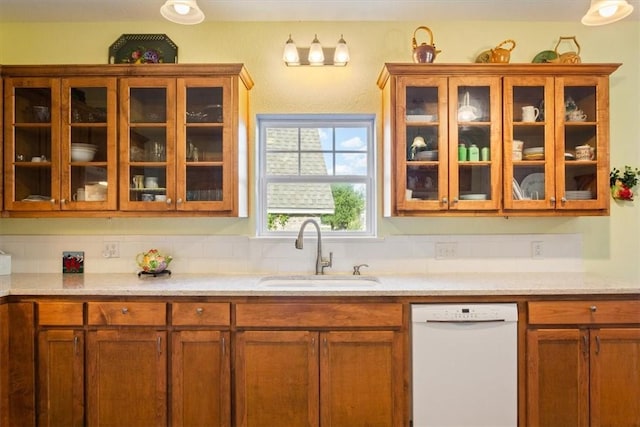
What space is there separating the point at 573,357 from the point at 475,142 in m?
1.30

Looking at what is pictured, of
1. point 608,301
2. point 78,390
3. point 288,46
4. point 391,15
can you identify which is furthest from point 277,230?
point 608,301

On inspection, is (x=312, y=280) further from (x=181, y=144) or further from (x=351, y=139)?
(x=181, y=144)

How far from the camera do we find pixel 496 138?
7.45 feet

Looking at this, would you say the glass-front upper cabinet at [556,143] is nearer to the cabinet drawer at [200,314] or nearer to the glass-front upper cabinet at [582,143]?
the glass-front upper cabinet at [582,143]

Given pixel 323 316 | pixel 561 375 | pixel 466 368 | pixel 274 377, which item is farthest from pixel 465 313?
pixel 274 377

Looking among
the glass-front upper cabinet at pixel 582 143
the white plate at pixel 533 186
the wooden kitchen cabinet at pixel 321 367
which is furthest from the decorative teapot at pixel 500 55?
the wooden kitchen cabinet at pixel 321 367

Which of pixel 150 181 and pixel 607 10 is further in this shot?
pixel 150 181

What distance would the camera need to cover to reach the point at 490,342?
6.47 feet

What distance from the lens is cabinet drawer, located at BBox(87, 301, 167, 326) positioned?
6.54 feet

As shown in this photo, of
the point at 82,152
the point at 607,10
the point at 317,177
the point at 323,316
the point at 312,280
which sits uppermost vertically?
the point at 607,10

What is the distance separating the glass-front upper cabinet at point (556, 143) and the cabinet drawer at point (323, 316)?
3.34ft

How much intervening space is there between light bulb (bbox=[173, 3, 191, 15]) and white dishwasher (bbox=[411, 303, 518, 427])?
1929 millimetres

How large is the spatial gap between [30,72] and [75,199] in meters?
0.81

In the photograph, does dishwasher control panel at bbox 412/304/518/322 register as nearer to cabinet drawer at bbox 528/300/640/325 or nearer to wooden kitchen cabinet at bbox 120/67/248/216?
cabinet drawer at bbox 528/300/640/325
